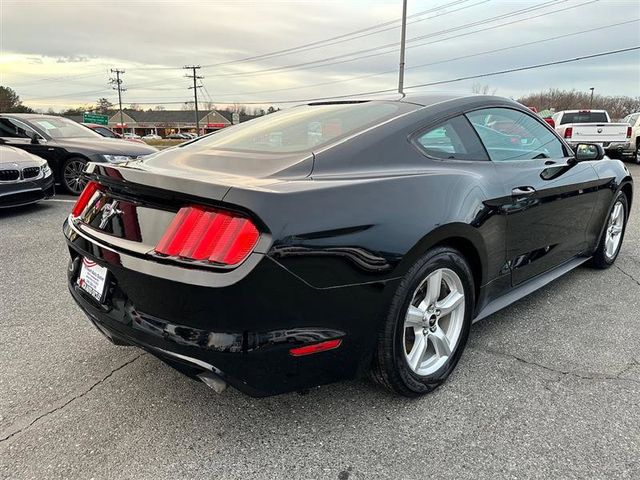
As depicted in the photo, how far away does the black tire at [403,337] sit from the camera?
2.12 metres

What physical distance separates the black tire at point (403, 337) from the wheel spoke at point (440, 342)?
0.15 ft

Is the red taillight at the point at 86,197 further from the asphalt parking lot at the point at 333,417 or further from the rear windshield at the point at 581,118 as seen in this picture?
the rear windshield at the point at 581,118

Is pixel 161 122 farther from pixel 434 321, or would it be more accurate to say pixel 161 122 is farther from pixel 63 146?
pixel 434 321

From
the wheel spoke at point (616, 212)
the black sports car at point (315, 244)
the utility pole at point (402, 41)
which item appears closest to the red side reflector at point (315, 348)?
the black sports car at point (315, 244)

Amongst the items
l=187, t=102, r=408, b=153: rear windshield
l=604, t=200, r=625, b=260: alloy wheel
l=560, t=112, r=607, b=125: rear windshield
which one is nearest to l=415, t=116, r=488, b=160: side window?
l=187, t=102, r=408, b=153: rear windshield

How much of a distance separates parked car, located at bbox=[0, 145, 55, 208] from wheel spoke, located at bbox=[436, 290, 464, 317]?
6235 millimetres

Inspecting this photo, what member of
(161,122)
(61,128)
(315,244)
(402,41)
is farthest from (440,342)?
(161,122)

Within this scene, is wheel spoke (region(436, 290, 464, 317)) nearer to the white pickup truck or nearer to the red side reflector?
the red side reflector

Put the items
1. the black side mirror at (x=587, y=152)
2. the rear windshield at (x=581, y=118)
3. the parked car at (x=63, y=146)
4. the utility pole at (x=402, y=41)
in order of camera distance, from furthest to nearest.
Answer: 1. the utility pole at (x=402, y=41)
2. the rear windshield at (x=581, y=118)
3. the parked car at (x=63, y=146)
4. the black side mirror at (x=587, y=152)

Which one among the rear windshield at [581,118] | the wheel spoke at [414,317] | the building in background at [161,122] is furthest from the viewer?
the building in background at [161,122]

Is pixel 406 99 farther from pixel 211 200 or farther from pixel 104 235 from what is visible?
pixel 104 235

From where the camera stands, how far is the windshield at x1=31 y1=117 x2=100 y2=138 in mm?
8695

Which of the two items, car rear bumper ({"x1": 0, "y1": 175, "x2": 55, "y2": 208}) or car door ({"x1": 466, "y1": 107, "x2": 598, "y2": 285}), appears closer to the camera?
car door ({"x1": 466, "y1": 107, "x2": 598, "y2": 285})

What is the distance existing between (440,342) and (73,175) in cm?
776
